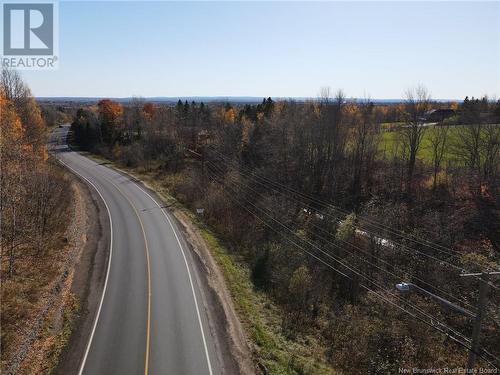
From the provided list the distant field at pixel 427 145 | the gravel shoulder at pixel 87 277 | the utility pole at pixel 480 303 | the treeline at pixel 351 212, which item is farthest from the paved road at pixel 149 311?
the distant field at pixel 427 145

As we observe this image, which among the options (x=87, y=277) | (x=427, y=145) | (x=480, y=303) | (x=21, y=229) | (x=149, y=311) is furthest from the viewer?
(x=427, y=145)

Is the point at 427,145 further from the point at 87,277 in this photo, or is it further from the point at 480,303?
the point at 480,303

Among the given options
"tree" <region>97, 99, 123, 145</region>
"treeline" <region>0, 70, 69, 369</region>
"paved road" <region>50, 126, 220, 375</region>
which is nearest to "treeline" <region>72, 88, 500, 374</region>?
"paved road" <region>50, 126, 220, 375</region>

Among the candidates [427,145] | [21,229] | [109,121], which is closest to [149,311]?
[21,229]

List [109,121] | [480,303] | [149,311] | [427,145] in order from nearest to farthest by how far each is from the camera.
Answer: [480,303] < [149,311] < [427,145] < [109,121]

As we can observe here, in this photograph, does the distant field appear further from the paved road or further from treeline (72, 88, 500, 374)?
the paved road

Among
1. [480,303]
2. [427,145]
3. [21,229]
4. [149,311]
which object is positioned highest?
[427,145]

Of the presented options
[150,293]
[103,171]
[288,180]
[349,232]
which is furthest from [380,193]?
[103,171]

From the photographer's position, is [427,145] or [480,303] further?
[427,145]
